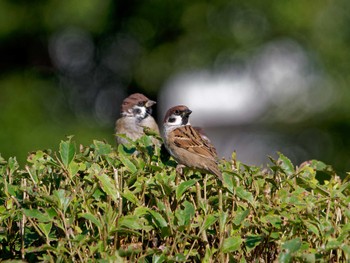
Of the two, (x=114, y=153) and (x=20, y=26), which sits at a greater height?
(x=20, y=26)

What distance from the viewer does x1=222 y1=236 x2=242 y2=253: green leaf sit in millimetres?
2654

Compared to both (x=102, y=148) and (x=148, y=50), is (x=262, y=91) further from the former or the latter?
(x=102, y=148)

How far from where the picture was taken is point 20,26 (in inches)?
362

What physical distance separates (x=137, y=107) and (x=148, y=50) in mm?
3198

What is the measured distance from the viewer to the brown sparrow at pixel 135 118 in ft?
19.6

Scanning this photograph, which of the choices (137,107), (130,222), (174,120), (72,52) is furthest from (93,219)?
(72,52)

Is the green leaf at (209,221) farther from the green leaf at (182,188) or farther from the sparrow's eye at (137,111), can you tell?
the sparrow's eye at (137,111)

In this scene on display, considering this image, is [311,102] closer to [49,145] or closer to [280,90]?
[280,90]

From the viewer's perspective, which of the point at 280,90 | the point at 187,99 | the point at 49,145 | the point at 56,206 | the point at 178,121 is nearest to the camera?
the point at 56,206

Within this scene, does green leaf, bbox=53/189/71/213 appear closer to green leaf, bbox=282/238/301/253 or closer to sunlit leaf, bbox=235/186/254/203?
sunlit leaf, bbox=235/186/254/203

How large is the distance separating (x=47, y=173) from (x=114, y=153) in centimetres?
30

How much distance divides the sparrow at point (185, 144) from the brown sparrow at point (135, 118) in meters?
0.82

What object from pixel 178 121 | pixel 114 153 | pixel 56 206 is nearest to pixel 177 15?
pixel 178 121

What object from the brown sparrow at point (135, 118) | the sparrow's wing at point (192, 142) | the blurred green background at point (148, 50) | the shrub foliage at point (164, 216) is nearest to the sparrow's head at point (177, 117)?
the sparrow's wing at point (192, 142)
